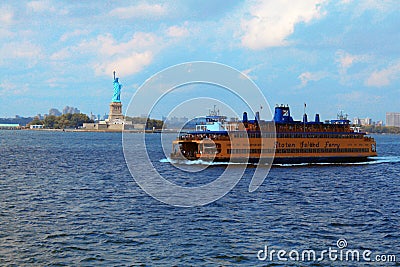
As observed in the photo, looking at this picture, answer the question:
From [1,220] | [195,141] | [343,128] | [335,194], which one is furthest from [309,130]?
[1,220]

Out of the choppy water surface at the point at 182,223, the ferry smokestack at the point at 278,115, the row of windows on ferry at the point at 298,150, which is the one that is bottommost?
the choppy water surface at the point at 182,223

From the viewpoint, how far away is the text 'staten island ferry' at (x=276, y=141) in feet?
260

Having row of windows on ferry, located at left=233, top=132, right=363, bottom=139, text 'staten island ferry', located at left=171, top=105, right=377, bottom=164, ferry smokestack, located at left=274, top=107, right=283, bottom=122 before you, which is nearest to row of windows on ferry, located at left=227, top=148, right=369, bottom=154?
text 'staten island ferry', located at left=171, top=105, right=377, bottom=164

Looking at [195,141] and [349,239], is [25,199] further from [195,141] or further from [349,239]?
[195,141]

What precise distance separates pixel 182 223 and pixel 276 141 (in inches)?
1960

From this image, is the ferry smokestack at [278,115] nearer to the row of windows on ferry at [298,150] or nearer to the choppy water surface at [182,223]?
the row of windows on ferry at [298,150]

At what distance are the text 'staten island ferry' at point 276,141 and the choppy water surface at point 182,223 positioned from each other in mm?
18486

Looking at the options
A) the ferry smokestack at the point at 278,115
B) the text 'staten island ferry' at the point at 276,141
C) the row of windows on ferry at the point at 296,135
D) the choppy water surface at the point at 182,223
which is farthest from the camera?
the ferry smokestack at the point at 278,115

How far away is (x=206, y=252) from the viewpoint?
29.3 meters

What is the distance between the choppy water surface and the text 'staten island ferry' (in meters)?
18.5

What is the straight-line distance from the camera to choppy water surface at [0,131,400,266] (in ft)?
94.2

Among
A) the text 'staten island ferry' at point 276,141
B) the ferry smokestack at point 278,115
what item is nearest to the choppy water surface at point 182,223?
the text 'staten island ferry' at point 276,141

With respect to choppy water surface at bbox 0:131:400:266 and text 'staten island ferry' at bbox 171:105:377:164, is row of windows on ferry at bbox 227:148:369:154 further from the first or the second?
choppy water surface at bbox 0:131:400:266

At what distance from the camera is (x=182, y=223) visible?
36.5 m
